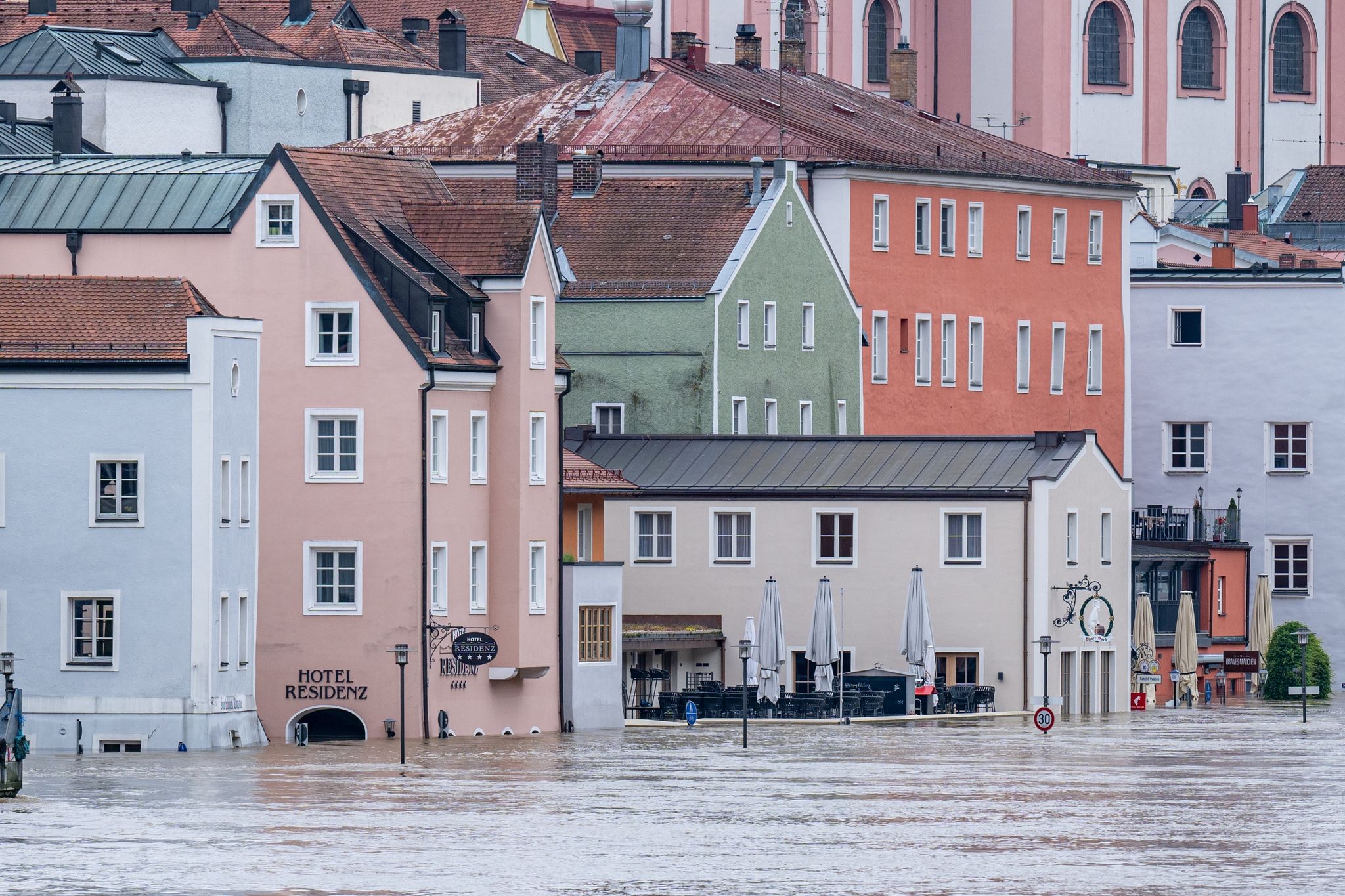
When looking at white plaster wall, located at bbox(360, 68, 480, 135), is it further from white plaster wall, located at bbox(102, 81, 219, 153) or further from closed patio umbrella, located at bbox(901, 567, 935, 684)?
closed patio umbrella, located at bbox(901, 567, 935, 684)

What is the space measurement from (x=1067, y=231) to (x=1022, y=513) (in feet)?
92.2

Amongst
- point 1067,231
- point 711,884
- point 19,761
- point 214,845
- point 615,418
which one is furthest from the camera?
point 1067,231

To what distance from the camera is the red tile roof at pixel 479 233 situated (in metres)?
85.8

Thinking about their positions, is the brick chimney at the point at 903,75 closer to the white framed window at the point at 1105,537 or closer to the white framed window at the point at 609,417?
the white framed window at the point at 609,417

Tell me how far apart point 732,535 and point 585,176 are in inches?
576

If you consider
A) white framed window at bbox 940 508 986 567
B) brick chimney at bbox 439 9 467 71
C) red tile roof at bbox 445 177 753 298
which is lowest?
white framed window at bbox 940 508 986 567

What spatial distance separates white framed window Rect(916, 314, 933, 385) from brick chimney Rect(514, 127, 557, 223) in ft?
48.3

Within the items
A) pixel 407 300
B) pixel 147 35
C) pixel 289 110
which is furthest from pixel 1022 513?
pixel 147 35

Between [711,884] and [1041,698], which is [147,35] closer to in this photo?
[1041,698]

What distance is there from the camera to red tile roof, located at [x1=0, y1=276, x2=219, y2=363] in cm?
7644

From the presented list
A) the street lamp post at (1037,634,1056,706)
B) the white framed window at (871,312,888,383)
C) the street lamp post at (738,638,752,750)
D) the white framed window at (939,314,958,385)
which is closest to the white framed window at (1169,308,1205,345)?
the white framed window at (939,314,958,385)

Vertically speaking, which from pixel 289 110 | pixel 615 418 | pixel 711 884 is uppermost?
pixel 289 110

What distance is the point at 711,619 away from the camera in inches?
3839

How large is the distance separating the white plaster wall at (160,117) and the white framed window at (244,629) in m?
42.9
